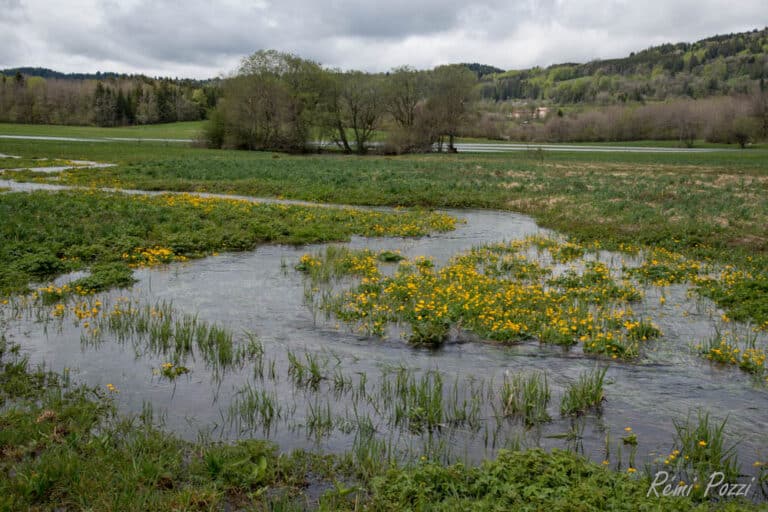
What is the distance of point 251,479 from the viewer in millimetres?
5484

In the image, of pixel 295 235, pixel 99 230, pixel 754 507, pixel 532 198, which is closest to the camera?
pixel 754 507

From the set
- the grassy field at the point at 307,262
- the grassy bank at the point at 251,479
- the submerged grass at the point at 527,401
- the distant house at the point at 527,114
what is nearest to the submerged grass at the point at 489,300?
the grassy field at the point at 307,262

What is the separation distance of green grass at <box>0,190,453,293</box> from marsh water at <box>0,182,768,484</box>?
8.70 ft

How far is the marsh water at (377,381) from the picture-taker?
6.68 metres

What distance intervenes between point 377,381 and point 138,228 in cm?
1216

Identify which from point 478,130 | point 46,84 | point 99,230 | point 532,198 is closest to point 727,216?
point 532,198

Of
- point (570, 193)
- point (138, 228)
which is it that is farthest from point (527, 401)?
point (570, 193)

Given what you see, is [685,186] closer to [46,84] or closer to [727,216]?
[727,216]

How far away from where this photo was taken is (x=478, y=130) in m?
113

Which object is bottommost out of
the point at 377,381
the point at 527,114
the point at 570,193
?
the point at 377,381

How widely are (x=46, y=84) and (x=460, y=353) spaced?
161 m

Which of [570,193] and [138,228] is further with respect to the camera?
[570,193]

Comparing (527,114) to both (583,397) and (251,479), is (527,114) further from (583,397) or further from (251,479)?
(251,479)

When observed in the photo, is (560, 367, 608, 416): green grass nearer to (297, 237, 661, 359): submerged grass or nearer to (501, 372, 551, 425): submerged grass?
(501, 372, 551, 425): submerged grass
